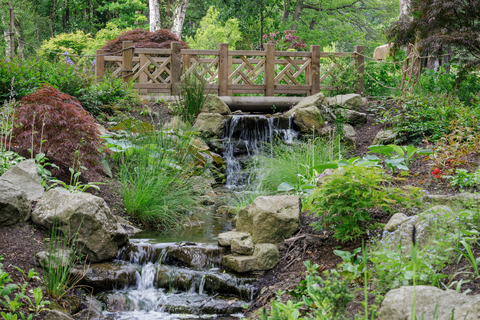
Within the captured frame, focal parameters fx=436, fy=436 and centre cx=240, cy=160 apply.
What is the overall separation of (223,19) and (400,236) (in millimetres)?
15231

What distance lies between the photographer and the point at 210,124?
28.9ft

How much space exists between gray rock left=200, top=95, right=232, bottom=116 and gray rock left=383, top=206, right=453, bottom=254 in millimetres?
6533

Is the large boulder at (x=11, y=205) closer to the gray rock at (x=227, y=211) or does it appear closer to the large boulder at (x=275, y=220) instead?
the large boulder at (x=275, y=220)

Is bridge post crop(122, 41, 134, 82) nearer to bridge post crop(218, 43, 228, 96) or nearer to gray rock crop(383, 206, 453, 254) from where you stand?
bridge post crop(218, 43, 228, 96)

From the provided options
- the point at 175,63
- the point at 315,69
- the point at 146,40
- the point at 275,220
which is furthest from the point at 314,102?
the point at 146,40

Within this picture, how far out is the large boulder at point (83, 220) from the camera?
3727mm

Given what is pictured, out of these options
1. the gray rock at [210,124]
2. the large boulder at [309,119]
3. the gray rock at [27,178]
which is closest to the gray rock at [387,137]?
the large boulder at [309,119]

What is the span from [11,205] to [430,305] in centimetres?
325

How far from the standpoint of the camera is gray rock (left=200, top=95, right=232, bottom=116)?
9195 millimetres

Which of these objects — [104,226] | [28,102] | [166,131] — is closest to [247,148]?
[166,131]

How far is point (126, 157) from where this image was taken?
576cm

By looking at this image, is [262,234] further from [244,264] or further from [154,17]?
[154,17]

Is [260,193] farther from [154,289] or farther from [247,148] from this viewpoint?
[247,148]

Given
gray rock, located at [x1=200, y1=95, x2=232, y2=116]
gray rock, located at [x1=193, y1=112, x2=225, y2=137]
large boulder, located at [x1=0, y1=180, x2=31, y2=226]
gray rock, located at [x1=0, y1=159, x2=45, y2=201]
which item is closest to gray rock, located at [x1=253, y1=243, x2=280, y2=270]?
large boulder, located at [x1=0, y1=180, x2=31, y2=226]
